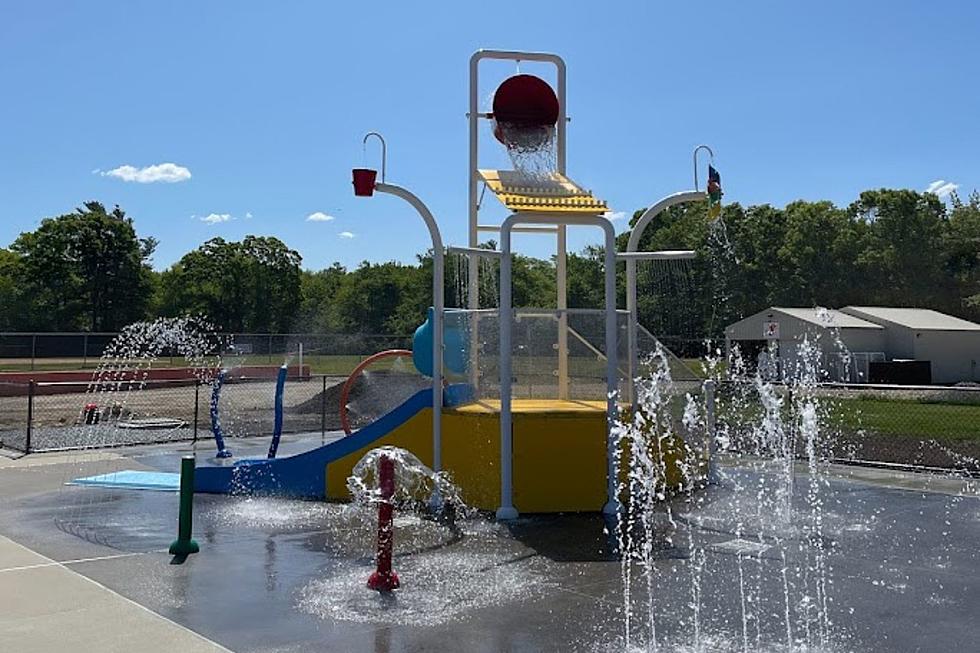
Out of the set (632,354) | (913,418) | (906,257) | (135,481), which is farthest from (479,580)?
(906,257)

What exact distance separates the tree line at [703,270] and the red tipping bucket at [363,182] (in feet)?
137

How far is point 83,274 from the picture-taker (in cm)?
5741

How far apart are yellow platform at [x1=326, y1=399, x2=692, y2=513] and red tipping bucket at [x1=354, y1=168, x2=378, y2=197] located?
8.77 ft

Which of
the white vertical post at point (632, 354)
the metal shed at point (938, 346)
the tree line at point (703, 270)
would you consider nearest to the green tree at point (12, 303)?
the tree line at point (703, 270)

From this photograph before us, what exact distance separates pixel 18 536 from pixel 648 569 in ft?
19.7

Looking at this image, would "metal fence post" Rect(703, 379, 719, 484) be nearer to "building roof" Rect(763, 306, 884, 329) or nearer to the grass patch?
the grass patch

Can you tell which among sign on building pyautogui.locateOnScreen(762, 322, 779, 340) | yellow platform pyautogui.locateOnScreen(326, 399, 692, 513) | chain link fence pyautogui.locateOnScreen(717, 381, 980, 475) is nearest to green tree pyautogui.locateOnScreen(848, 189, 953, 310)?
sign on building pyautogui.locateOnScreen(762, 322, 779, 340)

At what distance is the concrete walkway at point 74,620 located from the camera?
527 centimetres

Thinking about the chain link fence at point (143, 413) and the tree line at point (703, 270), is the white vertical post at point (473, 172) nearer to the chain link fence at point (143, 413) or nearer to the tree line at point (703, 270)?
the chain link fence at point (143, 413)

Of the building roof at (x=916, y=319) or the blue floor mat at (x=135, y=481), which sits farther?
the building roof at (x=916, y=319)

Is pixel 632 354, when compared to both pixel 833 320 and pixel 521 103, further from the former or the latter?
pixel 833 320

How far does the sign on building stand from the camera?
39.5m

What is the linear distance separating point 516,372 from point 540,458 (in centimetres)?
102


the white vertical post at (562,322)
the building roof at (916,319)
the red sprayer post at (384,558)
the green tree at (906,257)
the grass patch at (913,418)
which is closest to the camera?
the red sprayer post at (384,558)
